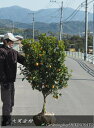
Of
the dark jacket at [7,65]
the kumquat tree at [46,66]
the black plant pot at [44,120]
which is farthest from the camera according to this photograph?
the kumquat tree at [46,66]

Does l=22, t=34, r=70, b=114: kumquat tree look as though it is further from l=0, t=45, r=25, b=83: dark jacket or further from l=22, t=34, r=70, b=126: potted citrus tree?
l=0, t=45, r=25, b=83: dark jacket

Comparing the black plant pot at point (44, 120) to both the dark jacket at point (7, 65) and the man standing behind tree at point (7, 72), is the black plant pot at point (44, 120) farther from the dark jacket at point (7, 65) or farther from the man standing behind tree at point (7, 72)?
the dark jacket at point (7, 65)

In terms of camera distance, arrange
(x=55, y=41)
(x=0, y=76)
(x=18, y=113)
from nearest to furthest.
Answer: (x=0, y=76) < (x=55, y=41) < (x=18, y=113)

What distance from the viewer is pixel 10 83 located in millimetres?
7953

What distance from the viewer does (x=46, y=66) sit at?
8.27 meters

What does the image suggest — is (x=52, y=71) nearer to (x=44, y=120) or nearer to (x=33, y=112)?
(x=44, y=120)

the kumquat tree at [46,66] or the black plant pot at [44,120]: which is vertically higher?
the kumquat tree at [46,66]

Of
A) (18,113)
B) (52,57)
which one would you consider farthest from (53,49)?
(18,113)

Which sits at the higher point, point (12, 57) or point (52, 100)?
point (12, 57)

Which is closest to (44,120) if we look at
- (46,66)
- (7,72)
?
(46,66)

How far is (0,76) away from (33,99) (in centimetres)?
695

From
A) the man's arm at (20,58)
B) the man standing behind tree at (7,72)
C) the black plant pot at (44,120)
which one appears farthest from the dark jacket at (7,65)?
the black plant pot at (44,120)

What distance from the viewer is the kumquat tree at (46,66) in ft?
27.2

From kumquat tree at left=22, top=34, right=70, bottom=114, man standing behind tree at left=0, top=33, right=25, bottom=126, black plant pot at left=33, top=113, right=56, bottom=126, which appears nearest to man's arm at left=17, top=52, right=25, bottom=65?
kumquat tree at left=22, top=34, right=70, bottom=114
